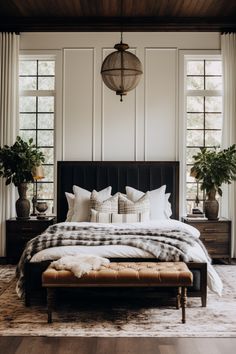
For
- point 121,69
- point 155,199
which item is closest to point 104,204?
point 155,199

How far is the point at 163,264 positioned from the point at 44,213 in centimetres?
295

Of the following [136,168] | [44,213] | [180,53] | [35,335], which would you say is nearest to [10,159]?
[44,213]

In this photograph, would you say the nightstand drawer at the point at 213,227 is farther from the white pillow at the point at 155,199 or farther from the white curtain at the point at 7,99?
the white curtain at the point at 7,99

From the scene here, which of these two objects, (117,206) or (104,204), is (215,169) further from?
(104,204)

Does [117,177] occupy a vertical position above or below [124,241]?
above

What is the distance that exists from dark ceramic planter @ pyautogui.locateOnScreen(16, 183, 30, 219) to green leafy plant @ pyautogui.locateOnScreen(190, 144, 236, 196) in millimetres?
2389

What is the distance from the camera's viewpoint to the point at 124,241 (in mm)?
5086

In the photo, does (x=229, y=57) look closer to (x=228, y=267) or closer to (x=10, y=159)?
(x=228, y=267)

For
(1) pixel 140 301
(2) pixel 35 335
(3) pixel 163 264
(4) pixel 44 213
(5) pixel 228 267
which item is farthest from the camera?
(4) pixel 44 213

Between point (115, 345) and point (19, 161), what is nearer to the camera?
point (115, 345)

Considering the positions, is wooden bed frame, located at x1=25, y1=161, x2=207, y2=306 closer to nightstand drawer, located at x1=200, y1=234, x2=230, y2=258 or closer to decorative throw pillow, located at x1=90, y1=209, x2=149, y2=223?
nightstand drawer, located at x1=200, y1=234, x2=230, y2=258

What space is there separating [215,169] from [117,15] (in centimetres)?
262

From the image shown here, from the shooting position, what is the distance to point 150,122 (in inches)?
299

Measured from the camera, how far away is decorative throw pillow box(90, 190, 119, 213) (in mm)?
6668
